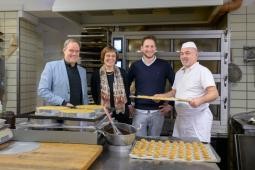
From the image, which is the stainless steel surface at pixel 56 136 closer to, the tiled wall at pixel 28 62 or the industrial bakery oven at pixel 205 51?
the industrial bakery oven at pixel 205 51

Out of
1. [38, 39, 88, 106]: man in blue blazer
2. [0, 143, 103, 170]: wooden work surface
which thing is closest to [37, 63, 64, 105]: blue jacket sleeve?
[38, 39, 88, 106]: man in blue blazer

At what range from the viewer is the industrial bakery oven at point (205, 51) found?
126 inches

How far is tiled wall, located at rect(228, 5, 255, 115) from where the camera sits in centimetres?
360

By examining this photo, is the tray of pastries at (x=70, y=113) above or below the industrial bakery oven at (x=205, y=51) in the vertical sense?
below

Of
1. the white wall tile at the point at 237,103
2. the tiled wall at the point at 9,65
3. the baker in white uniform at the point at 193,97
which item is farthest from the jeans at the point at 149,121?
the tiled wall at the point at 9,65

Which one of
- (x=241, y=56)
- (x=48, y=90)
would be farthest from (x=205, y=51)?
(x=48, y=90)

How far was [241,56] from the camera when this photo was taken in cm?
364

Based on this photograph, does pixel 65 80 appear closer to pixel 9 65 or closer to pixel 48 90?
pixel 48 90

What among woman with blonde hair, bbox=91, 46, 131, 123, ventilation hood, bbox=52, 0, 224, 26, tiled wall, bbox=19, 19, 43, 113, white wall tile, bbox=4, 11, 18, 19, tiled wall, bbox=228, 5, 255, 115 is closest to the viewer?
woman with blonde hair, bbox=91, 46, 131, 123

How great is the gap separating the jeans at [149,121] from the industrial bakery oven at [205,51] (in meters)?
0.93

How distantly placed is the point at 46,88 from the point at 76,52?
0.37 meters

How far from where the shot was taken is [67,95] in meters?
2.30

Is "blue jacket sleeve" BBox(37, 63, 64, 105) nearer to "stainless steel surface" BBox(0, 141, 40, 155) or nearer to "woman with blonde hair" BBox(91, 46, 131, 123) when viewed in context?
"woman with blonde hair" BBox(91, 46, 131, 123)

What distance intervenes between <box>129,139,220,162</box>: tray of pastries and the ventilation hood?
1660 mm
